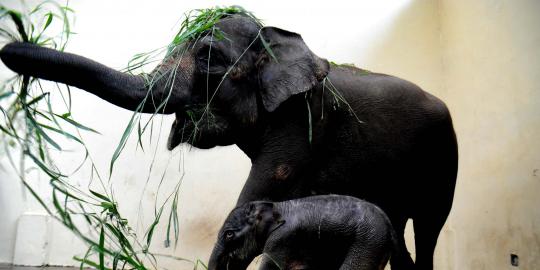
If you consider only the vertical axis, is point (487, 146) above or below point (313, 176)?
above

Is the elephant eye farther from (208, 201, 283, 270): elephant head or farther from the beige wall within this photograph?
the beige wall

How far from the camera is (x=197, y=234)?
5.27 meters

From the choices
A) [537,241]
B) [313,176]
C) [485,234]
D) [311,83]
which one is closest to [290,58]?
[311,83]

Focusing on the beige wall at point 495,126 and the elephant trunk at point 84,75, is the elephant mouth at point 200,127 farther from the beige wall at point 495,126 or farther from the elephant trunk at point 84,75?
the beige wall at point 495,126

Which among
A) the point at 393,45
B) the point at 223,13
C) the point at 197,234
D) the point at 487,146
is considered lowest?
the point at 197,234

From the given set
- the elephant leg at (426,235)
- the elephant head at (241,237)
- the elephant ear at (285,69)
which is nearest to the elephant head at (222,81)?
the elephant ear at (285,69)

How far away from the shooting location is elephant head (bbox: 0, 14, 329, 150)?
259cm

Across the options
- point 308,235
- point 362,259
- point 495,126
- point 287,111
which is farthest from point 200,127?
point 495,126

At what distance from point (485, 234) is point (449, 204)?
1.32m

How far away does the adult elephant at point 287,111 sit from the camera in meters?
2.67

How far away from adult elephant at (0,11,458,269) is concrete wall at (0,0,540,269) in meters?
1.69

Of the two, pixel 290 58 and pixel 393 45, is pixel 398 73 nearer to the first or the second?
pixel 393 45

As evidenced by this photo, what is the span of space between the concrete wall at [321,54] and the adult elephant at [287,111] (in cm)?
169

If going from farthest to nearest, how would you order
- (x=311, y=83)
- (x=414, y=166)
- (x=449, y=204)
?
(x=449, y=204), (x=414, y=166), (x=311, y=83)
